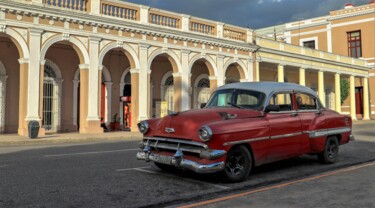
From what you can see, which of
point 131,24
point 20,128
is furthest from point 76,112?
point 131,24

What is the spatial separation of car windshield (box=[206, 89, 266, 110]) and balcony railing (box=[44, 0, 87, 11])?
49.6 ft

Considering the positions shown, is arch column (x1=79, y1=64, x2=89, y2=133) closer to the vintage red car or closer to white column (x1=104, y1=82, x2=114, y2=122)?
white column (x1=104, y1=82, x2=114, y2=122)

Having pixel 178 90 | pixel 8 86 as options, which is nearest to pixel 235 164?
pixel 8 86

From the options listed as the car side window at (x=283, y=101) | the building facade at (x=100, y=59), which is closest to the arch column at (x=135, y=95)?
the building facade at (x=100, y=59)

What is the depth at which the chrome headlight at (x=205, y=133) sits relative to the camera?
602 centimetres

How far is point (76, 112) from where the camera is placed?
24.0m

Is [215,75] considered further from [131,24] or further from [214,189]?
[214,189]

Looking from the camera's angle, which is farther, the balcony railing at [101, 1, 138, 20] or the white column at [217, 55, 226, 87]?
the white column at [217, 55, 226, 87]

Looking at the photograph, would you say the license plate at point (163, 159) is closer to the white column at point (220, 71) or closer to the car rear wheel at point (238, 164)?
the car rear wheel at point (238, 164)

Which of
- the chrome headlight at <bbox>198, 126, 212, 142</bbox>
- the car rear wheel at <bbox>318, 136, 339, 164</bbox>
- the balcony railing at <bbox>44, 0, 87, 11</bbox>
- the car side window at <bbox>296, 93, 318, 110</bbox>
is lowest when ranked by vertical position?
the car rear wheel at <bbox>318, 136, 339, 164</bbox>

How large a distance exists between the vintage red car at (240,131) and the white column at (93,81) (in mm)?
14284

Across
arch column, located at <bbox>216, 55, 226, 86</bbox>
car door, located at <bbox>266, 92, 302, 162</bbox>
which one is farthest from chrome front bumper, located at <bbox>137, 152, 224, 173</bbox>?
arch column, located at <bbox>216, 55, 226, 86</bbox>

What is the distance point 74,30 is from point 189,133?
1615cm

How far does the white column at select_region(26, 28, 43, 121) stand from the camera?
1897 cm
